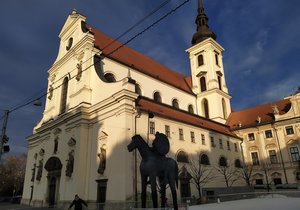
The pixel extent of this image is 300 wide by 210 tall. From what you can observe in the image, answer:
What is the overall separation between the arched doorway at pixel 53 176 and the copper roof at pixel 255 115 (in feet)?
80.6

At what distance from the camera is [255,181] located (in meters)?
33.7

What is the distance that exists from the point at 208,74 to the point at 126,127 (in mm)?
24702

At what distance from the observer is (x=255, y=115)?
38.0 m

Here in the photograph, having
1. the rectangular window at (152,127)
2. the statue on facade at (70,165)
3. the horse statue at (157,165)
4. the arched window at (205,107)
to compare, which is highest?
the arched window at (205,107)

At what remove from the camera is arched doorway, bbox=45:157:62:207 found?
25047 millimetres

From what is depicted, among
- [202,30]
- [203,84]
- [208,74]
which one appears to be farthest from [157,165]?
[202,30]

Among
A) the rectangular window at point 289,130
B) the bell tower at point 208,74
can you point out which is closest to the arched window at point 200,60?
the bell tower at point 208,74

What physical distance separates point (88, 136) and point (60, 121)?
16.7 feet

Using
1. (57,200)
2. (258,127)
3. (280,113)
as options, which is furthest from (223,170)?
(57,200)

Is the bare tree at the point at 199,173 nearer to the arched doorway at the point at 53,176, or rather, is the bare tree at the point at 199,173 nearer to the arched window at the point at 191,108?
the arched window at the point at 191,108

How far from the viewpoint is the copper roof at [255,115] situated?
35.4 m

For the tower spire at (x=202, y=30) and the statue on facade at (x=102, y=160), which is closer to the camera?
the statue on facade at (x=102, y=160)

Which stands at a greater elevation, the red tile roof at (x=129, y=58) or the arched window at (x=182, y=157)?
the red tile roof at (x=129, y=58)

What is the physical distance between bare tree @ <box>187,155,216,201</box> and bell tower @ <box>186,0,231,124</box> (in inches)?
494
